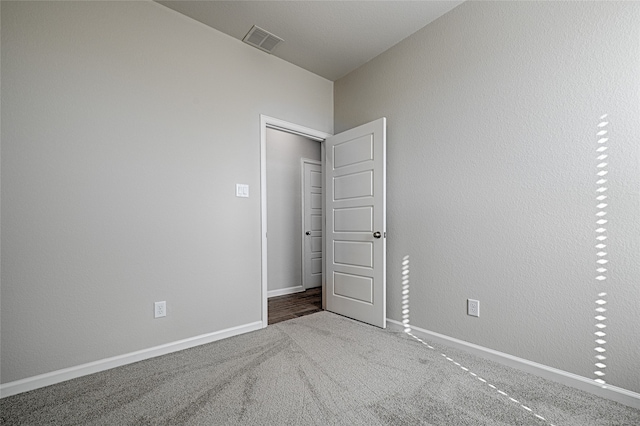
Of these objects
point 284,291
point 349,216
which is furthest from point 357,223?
point 284,291

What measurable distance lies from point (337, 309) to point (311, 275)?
1516 mm

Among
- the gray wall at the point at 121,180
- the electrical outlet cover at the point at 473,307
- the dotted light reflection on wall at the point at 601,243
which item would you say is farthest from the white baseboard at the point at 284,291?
the dotted light reflection on wall at the point at 601,243

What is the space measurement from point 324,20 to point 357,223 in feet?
6.21

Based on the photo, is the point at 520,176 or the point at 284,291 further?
the point at 284,291

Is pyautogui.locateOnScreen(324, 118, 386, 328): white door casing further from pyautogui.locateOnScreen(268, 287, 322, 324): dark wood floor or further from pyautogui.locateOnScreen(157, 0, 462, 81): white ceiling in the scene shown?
pyautogui.locateOnScreen(157, 0, 462, 81): white ceiling

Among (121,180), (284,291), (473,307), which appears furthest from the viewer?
(284,291)

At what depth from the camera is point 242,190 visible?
281 centimetres

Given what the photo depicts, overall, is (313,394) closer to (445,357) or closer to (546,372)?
(445,357)

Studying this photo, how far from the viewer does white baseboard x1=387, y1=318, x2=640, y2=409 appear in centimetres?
164

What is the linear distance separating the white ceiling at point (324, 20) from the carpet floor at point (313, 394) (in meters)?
2.77

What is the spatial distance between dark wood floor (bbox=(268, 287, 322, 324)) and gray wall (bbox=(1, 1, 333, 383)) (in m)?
0.56


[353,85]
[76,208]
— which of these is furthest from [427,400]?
[353,85]

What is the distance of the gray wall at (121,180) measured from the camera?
184 cm

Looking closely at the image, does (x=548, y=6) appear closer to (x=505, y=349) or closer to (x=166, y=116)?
(x=505, y=349)
